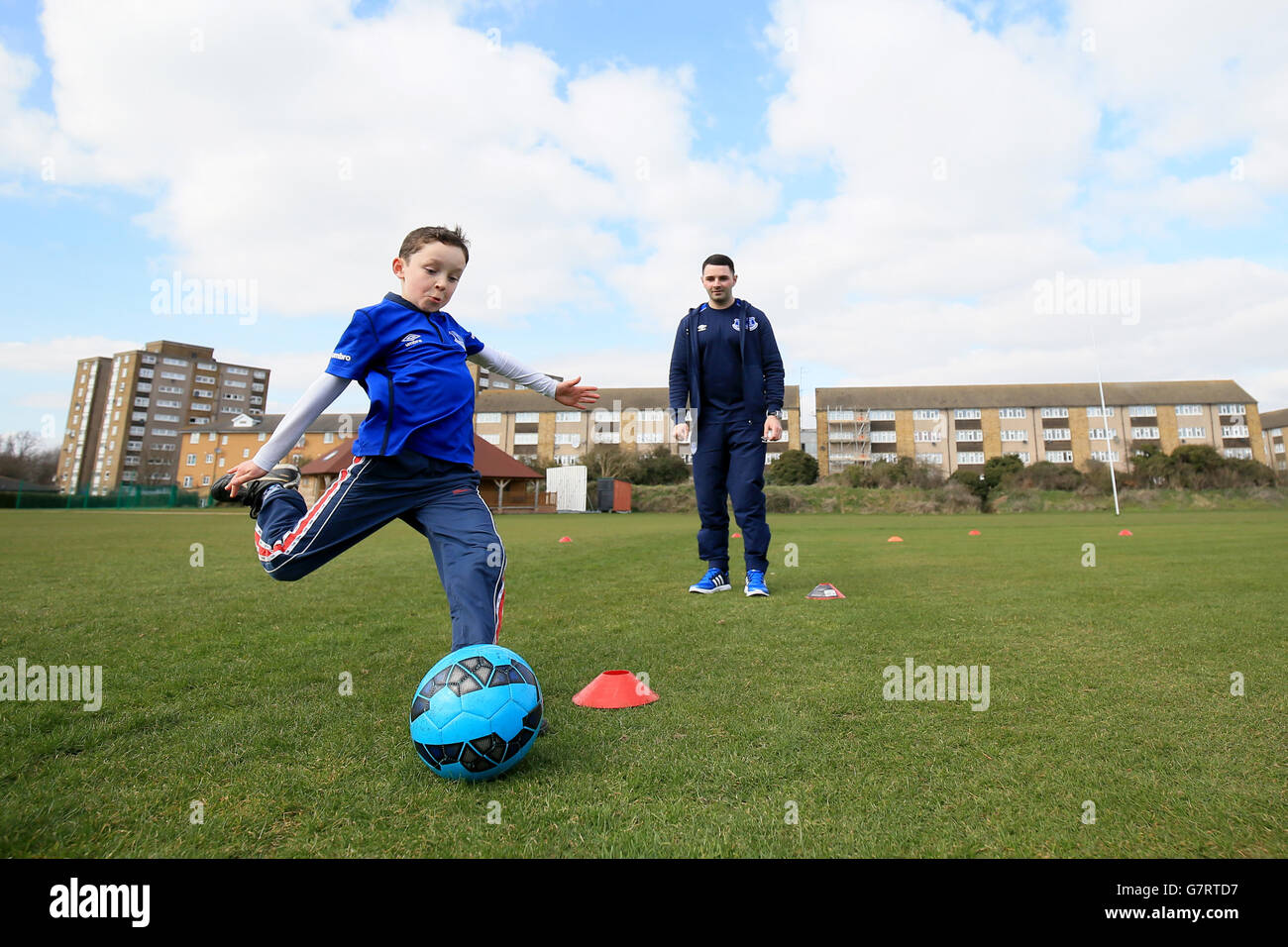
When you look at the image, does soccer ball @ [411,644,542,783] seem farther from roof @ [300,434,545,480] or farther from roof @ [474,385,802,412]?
roof @ [474,385,802,412]

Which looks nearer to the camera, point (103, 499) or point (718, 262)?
point (718, 262)

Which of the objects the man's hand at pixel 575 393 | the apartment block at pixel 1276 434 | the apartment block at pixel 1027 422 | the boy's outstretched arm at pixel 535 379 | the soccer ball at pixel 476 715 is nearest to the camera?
the soccer ball at pixel 476 715

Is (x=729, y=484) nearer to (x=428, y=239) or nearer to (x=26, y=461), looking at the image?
(x=428, y=239)

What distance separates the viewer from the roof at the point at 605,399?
79562mm

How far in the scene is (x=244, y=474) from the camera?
329cm

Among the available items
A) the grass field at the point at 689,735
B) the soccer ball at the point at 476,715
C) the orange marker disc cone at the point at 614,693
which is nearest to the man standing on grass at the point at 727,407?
the grass field at the point at 689,735

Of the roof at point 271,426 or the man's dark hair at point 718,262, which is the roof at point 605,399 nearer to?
the roof at point 271,426

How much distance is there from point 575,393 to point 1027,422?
83509mm

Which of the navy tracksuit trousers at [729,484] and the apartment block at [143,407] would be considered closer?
the navy tracksuit trousers at [729,484]

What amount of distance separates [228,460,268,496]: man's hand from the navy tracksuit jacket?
12.6 feet

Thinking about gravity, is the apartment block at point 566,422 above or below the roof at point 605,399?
below

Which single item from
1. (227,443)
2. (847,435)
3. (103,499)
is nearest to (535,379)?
(103,499)
